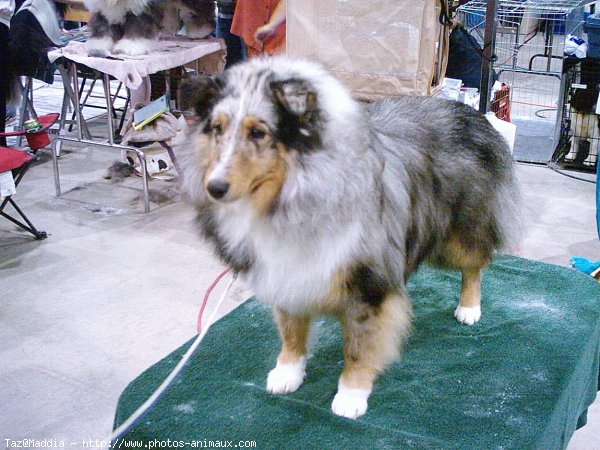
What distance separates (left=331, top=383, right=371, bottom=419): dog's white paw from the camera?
1.68m

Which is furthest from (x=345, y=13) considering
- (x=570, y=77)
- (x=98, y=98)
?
(x=98, y=98)

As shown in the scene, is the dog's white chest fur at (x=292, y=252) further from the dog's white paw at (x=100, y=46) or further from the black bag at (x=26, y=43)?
the black bag at (x=26, y=43)

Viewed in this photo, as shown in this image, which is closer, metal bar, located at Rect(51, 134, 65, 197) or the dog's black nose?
the dog's black nose

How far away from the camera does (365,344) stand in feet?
5.35

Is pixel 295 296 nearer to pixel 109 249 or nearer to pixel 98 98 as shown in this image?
pixel 109 249

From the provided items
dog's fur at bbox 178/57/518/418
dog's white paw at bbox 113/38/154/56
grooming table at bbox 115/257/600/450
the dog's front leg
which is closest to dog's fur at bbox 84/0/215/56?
dog's white paw at bbox 113/38/154/56

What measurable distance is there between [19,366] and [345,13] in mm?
2157

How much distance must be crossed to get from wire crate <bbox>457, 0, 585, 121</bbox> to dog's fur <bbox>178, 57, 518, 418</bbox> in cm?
286

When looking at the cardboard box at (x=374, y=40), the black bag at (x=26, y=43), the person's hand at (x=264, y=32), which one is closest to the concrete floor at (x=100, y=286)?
the black bag at (x=26, y=43)

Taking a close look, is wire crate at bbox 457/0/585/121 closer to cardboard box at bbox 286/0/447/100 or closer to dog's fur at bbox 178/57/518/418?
cardboard box at bbox 286/0/447/100

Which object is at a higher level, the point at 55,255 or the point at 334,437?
the point at 334,437

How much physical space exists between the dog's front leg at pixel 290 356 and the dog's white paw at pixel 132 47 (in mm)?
3012

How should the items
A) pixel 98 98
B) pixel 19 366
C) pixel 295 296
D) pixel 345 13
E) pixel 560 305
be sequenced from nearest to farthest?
pixel 295 296, pixel 560 305, pixel 19 366, pixel 345 13, pixel 98 98

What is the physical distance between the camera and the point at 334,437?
1.60 meters
